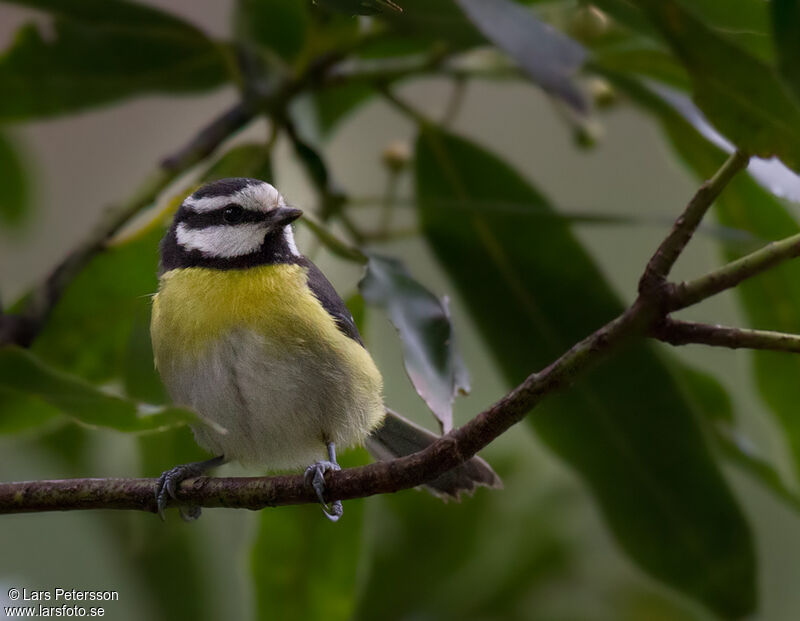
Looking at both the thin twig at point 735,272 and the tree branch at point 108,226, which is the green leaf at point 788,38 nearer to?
the thin twig at point 735,272

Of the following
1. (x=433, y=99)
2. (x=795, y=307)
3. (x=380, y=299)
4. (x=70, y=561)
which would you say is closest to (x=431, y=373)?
(x=380, y=299)

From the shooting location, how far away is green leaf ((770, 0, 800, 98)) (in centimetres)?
65

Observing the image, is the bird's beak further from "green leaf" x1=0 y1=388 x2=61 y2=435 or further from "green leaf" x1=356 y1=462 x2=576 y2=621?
"green leaf" x1=356 y1=462 x2=576 y2=621

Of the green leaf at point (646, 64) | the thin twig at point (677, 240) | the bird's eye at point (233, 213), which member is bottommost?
the bird's eye at point (233, 213)

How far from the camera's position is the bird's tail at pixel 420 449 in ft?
2.77

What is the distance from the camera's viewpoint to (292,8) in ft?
4.87

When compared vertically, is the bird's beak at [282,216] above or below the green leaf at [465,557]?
above

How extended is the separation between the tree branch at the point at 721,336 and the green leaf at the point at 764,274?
2.16 ft

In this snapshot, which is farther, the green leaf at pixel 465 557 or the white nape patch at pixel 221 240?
the green leaf at pixel 465 557

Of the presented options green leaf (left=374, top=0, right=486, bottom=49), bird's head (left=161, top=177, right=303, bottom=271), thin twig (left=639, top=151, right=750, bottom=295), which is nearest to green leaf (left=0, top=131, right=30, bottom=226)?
bird's head (left=161, top=177, right=303, bottom=271)

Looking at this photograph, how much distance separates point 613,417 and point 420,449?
1.37ft

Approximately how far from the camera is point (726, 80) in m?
0.80

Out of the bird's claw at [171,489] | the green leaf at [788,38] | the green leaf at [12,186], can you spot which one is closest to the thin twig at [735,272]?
the green leaf at [788,38]

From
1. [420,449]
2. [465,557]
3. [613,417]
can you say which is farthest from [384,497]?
[420,449]
